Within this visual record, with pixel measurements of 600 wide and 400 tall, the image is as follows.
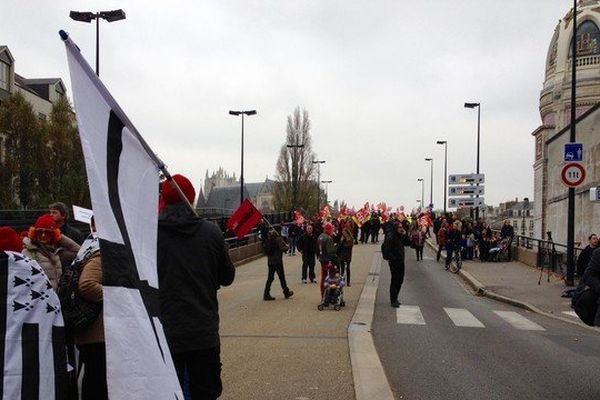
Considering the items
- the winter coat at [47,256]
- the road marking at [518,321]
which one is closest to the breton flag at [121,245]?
the winter coat at [47,256]

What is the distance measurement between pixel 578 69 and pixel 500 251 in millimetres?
31772

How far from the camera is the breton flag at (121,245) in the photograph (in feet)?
8.43

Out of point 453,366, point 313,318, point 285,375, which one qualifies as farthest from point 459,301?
point 285,375

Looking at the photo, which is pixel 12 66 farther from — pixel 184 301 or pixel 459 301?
pixel 184 301

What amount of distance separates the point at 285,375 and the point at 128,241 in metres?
4.16

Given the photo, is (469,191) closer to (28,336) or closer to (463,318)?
(463,318)

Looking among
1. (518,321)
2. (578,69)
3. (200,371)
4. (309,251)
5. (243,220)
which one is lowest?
(518,321)

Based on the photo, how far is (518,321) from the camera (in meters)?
11.8

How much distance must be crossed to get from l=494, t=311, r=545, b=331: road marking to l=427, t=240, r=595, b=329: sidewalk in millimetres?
756

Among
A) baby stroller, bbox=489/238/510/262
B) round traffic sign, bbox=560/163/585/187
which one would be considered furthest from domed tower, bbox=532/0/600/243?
round traffic sign, bbox=560/163/585/187

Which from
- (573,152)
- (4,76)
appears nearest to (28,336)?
(573,152)

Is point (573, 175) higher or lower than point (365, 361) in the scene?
higher

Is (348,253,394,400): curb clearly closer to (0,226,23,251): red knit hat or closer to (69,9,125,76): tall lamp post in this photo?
(0,226,23,251): red knit hat

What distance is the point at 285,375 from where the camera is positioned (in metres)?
6.49
